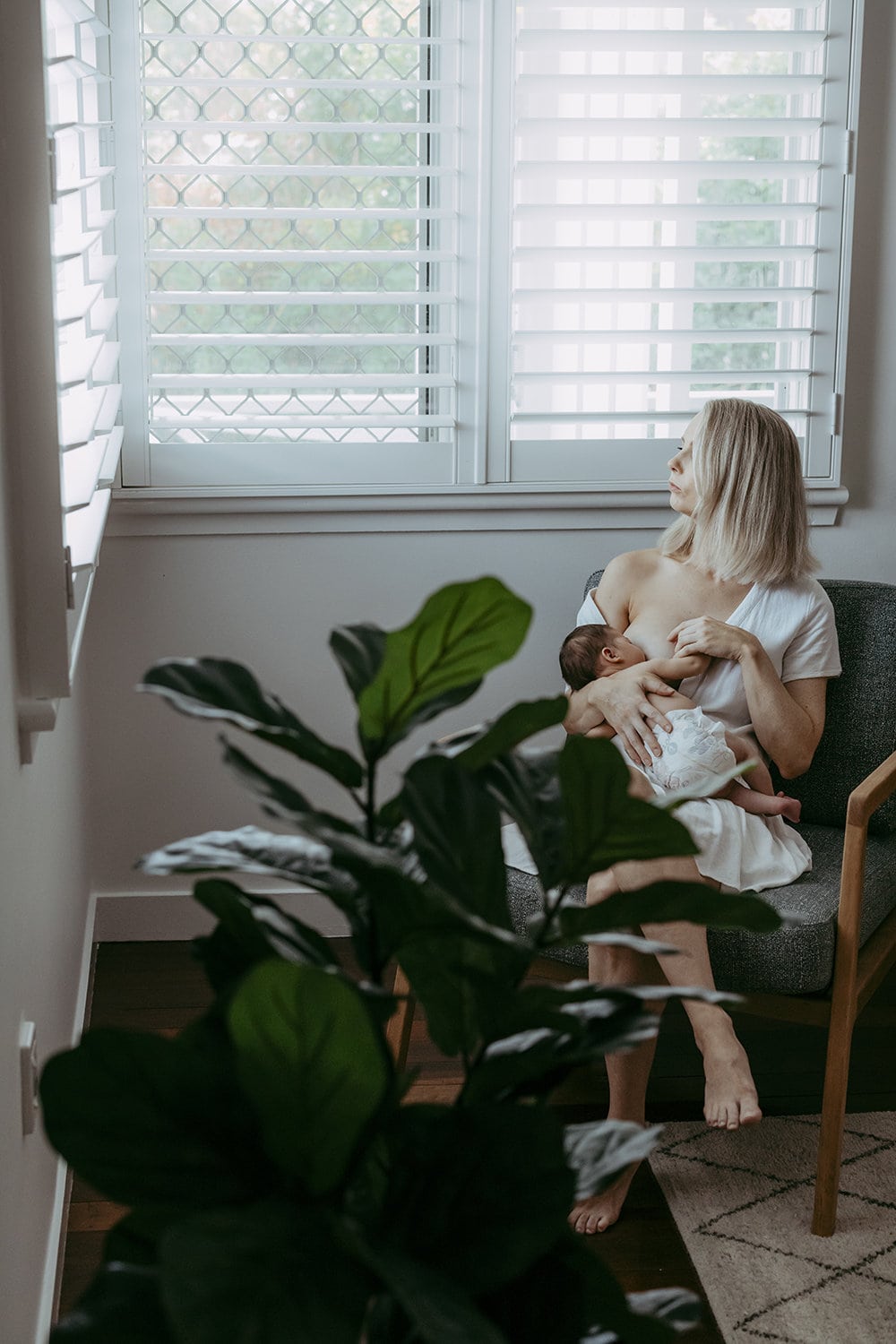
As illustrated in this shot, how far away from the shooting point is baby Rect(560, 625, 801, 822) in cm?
227

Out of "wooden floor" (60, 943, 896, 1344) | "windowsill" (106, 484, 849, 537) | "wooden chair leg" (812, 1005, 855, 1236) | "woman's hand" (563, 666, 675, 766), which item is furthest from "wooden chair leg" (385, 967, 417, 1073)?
"windowsill" (106, 484, 849, 537)

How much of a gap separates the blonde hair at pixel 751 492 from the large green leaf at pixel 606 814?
169 cm

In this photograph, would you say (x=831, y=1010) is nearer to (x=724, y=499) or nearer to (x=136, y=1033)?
(x=724, y=499)

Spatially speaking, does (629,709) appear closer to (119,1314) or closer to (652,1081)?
(652,1081)

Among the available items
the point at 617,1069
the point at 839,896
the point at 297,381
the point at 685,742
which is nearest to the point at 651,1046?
the point at 617,1069

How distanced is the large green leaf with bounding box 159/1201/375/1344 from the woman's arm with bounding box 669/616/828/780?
5.86 feet

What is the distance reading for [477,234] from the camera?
2850 mm

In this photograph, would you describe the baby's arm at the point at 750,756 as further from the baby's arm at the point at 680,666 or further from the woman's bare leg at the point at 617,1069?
Answer: the woman's bare leg at the point at 617,1069

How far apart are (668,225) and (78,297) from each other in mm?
1547

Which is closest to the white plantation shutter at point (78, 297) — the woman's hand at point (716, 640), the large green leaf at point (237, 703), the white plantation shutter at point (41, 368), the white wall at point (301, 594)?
the white plantation shutter at point (41, 368)

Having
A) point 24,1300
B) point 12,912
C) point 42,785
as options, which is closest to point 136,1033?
point 12,912

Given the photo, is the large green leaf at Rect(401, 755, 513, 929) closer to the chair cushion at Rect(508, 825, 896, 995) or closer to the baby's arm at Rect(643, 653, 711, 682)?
the chair cushion at Rect(508, 825, 896, 995)

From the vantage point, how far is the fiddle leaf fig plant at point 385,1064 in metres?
0.68

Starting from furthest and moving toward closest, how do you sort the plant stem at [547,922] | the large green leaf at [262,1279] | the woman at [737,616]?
the woman at [737,616] < the plant stem at [547,922] < the large green leaf at [262,1279]
